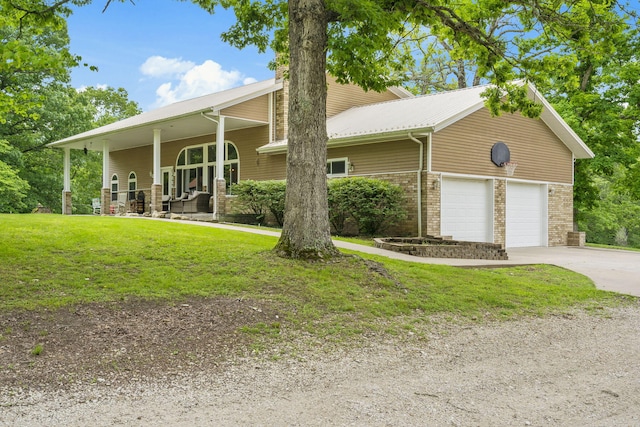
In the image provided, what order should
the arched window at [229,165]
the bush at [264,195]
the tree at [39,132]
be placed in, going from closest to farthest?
the bush at [264,195] → the arched window at [229,165] → the tree at [39,132]

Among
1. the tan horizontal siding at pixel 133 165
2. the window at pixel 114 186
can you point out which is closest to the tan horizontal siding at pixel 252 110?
the tan horizontal siding at pixel 133 165

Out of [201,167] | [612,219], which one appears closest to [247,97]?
[201,167]

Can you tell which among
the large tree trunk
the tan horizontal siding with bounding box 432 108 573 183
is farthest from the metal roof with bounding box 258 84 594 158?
the large tree trunk

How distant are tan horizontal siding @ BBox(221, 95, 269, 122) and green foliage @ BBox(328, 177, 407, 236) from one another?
5122 millimetres

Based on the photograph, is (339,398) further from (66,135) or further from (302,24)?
(66,135)

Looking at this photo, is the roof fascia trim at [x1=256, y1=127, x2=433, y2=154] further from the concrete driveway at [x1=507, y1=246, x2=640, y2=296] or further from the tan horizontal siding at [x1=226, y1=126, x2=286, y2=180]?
the concrete driveway at [x1=507, y1=246, x2=640, y2=296]

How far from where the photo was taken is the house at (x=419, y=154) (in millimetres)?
16031

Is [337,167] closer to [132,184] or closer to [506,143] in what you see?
[506,143]

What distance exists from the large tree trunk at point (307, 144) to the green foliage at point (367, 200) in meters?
6.74

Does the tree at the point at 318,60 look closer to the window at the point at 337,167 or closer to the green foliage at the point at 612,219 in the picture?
the window at the point at 337,167

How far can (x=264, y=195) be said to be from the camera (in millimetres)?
17469

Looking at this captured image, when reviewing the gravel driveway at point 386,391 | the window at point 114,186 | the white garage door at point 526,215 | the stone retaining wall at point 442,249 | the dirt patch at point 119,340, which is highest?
the window at point 114,186

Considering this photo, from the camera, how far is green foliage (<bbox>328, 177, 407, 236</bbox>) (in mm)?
15281

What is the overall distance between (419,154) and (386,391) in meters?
12.2
